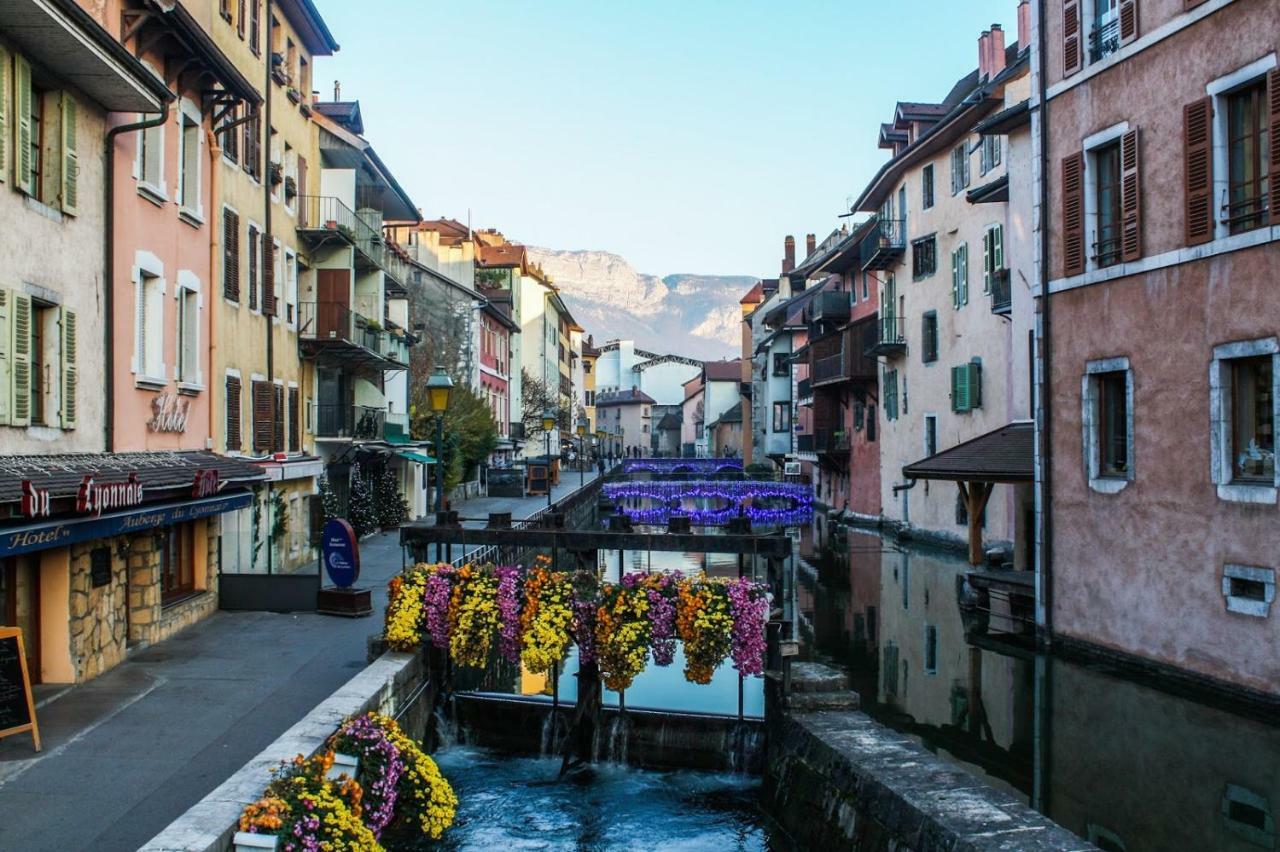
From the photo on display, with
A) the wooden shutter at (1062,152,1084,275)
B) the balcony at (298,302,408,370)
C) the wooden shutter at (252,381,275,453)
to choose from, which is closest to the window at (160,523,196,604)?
the wooden shutter at (252,381,275,453)

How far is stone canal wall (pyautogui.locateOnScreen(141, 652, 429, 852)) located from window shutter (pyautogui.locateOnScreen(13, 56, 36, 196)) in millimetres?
6369

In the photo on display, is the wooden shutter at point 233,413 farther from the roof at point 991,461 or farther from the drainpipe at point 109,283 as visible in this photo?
the roof at point 991,461

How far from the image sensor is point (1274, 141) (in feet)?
43.3

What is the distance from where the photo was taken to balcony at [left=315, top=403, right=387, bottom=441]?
28422 millimetres

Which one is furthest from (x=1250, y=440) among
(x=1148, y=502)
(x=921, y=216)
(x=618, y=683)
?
(x=921, y=216)

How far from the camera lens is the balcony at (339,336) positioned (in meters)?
26.3

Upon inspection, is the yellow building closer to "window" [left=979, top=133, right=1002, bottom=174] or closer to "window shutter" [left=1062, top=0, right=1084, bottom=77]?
"window shutter" [left=1062, top=0, right=1084, bottom=77]

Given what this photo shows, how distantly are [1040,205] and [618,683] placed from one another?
1092 cm

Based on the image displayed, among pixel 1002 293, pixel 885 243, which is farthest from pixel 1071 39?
pixel 885 243

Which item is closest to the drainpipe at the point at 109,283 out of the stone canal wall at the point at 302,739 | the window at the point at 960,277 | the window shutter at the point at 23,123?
the window shutter at the point at 23,123

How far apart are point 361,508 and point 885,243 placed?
20.6 metres

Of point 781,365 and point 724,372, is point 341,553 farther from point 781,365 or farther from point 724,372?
point 724,372

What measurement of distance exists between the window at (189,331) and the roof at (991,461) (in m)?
12.9

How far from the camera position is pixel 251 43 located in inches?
870
